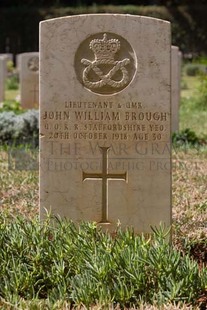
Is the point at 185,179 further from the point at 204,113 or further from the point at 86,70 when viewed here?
the point at 204,113

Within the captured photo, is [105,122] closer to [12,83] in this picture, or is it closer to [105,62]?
[105,62]

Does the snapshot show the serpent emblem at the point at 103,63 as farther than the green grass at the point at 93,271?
Yes

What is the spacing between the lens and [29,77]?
538 inches

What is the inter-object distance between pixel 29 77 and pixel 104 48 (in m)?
8.75

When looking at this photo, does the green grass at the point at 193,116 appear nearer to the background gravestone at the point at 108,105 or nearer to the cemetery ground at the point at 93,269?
the background gravestone at the point at 108,105

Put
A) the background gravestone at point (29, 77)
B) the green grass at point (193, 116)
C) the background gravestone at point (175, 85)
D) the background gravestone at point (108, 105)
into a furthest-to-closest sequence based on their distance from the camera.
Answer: the background gravestone at point (29, 77)
the green grass at point (193, 116)
the background gravestone at point (175, 85)
the background gravestone at point (108, 105)

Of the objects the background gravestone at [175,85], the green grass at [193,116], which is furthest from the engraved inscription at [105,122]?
the green grass at [193,116]

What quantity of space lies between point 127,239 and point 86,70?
1195 mm

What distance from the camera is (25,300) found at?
158 inches

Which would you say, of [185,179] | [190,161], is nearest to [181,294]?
[185,179]

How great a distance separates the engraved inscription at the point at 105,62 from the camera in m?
5.04

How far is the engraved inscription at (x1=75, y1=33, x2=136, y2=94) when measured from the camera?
16.5 feet

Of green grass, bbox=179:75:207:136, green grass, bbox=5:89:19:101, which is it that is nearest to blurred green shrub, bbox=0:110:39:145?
green grass, bbox=179:75:207:136

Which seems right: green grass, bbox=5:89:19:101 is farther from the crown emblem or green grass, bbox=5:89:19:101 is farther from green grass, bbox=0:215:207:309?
green grass, bbox=0:215:207:309
